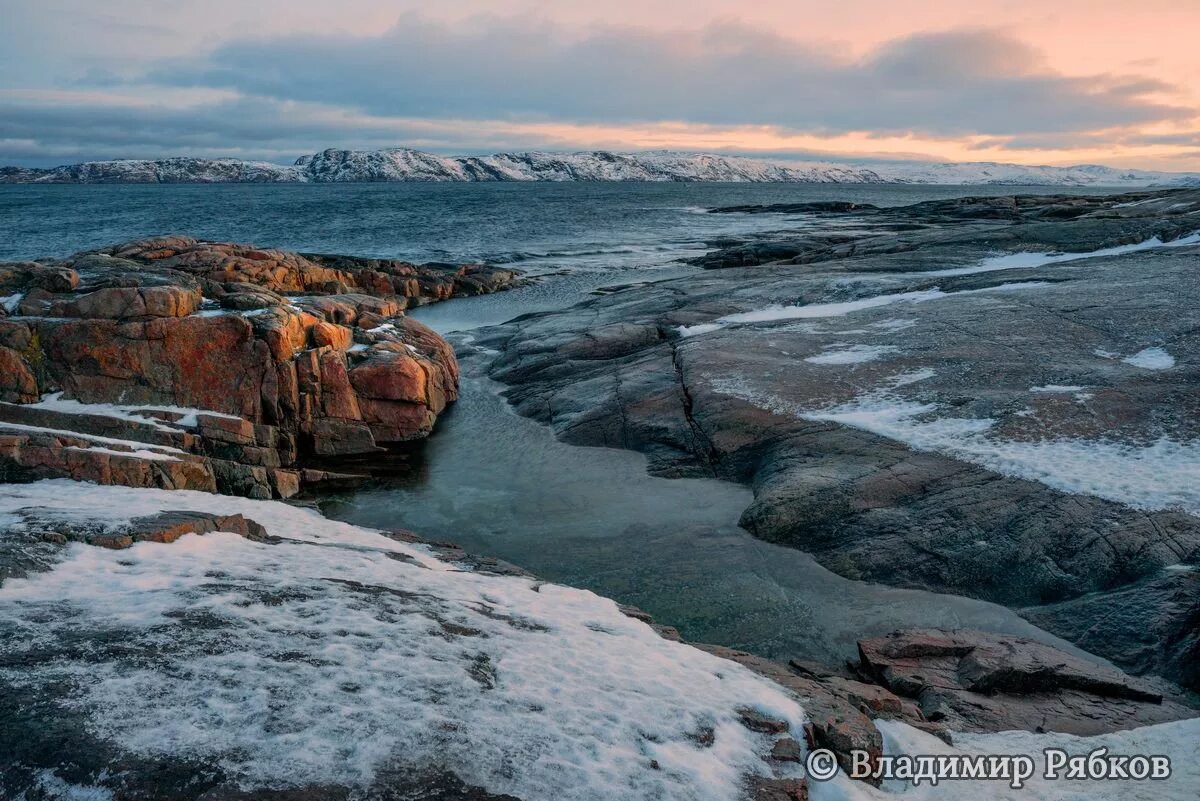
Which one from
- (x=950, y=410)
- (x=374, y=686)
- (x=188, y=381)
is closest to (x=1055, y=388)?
(x=950, y=410)

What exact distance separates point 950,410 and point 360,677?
1513 centimetres

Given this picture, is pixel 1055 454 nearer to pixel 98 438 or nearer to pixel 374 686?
pixel 374 686

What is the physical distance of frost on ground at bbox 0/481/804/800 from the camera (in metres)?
6.50

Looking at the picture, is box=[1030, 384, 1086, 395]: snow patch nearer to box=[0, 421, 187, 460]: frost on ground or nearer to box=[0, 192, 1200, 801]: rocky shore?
box=[0, 192, 1200, 801]: rocky shore

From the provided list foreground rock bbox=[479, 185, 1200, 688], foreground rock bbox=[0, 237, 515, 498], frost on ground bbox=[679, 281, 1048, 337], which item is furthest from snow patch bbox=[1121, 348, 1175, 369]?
foreground rock bbox=[0, 237, 515, 498]

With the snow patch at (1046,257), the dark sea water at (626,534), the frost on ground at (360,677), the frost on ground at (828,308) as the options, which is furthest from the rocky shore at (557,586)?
the snow patch at (1046,257)

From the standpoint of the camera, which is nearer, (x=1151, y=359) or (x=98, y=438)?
(x=98, y=438)

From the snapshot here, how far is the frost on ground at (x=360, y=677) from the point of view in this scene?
6.50m

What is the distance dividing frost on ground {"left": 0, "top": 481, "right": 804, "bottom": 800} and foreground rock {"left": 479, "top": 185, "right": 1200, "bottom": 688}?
6.09 meters

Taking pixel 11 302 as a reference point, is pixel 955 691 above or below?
below

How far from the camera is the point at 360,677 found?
7.64 metres

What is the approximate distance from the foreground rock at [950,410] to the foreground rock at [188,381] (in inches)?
225

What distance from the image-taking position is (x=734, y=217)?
118m

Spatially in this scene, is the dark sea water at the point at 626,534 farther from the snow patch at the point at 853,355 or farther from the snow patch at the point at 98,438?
the snow patch at the point at 853,355
